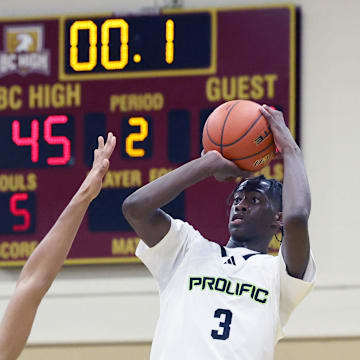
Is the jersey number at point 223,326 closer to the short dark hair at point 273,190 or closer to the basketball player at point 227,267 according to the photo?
the basketball player at point 227,267

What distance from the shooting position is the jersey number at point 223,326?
4.42 metres

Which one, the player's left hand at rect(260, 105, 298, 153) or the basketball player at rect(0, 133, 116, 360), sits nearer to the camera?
the basketball player at rect(0, 133, 116, 360)

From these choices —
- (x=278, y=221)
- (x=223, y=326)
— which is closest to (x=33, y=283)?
(x=223, y=326)

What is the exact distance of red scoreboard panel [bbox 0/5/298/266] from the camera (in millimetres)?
7684

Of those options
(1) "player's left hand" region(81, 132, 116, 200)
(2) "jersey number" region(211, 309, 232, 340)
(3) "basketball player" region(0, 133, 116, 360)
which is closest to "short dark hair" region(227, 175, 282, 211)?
(2) "jersey number" region(211, 309, 232, 340)

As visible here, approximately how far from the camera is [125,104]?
7.82m

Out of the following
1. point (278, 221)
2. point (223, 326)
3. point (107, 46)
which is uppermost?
point (107, 46)

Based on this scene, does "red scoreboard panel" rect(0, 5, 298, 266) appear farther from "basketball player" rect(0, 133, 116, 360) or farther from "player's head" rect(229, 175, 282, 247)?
"basketball player" rect(0, 133, 116, 360)

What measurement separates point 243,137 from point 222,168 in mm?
152

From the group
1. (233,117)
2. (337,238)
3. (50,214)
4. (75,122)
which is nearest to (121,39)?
(75,122)

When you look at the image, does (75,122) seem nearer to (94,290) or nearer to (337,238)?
(94,290)

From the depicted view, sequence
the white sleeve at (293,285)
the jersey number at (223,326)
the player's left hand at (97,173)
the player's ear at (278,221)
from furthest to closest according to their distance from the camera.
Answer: the player's ear at (278,221) < the white sleeve at (293,285) < the jersey number at (223,326) < the player's left hand at (97,173)

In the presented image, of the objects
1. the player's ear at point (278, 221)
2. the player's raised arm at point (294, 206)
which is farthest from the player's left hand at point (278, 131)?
the player's ear at point (278, 221)

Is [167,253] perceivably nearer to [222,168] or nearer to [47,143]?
[222,168]
